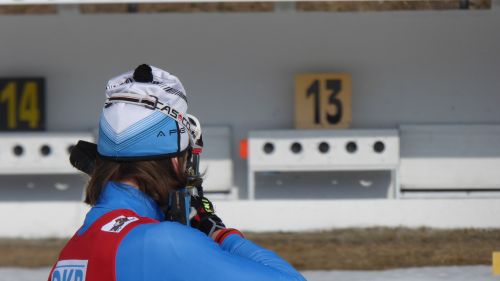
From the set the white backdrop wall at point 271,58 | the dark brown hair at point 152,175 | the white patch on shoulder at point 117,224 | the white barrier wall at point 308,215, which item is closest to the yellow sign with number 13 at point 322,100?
the white backdrop wall at point 271,58

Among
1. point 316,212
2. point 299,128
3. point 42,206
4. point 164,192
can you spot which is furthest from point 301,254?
point 164,192

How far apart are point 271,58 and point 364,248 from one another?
3317 millimetres

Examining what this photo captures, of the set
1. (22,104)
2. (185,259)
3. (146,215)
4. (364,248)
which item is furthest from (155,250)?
(22,104)

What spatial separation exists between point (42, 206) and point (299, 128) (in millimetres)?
3464

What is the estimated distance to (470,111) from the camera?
40.2ft

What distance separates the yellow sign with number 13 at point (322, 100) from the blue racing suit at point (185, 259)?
10.3 meters

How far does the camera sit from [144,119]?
1.85 meters

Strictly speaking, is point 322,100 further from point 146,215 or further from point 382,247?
point 146,215

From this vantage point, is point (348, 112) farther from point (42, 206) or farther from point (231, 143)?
point (42, 206)

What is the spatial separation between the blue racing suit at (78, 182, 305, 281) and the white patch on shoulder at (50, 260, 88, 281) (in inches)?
5.0

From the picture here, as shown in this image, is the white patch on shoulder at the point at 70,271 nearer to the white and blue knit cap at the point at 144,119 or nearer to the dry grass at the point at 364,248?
the white and blue knit cap at the point at 144,119

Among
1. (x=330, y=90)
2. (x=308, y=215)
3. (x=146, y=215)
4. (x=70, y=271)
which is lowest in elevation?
(x=308, y=215)

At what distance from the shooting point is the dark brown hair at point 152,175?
6.01 ft

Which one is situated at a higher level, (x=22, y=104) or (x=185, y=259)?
(x=185, y=259)
